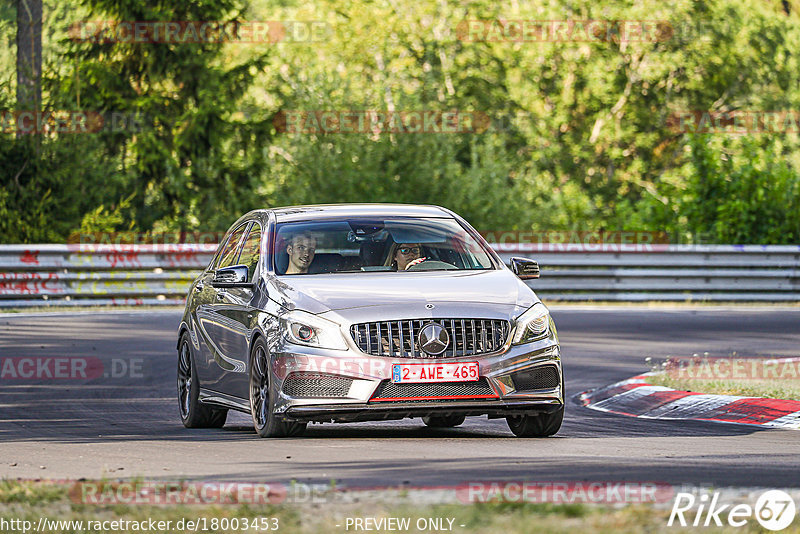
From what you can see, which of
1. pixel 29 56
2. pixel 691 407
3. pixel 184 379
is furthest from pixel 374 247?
pixel 29 56

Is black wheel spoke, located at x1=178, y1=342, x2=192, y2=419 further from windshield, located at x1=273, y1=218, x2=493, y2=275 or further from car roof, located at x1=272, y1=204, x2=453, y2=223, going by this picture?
windshield, located at x1=273, y1=218, x2=493, y2=275

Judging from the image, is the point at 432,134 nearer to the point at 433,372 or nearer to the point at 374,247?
the point at 374,247

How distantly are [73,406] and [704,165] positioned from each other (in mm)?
21682

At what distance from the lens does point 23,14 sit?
32.0 m

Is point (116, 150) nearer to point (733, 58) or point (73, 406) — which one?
point (733, 58)

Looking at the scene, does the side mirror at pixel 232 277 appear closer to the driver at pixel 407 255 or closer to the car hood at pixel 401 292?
the car hood at pixel 401 292

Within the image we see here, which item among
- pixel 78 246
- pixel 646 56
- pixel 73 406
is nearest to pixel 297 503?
pixel 73 406

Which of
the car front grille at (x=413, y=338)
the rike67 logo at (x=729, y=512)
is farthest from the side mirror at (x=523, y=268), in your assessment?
the rike67 logo at (x=729, y=512)

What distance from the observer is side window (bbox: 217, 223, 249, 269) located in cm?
1245

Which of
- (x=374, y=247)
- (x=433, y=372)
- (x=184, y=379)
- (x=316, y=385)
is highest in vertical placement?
(x=374, y=247)

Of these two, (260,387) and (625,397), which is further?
(625,397)

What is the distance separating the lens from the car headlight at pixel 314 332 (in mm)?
10102

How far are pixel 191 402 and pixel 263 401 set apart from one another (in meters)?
1.85

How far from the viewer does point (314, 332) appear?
1017cm
